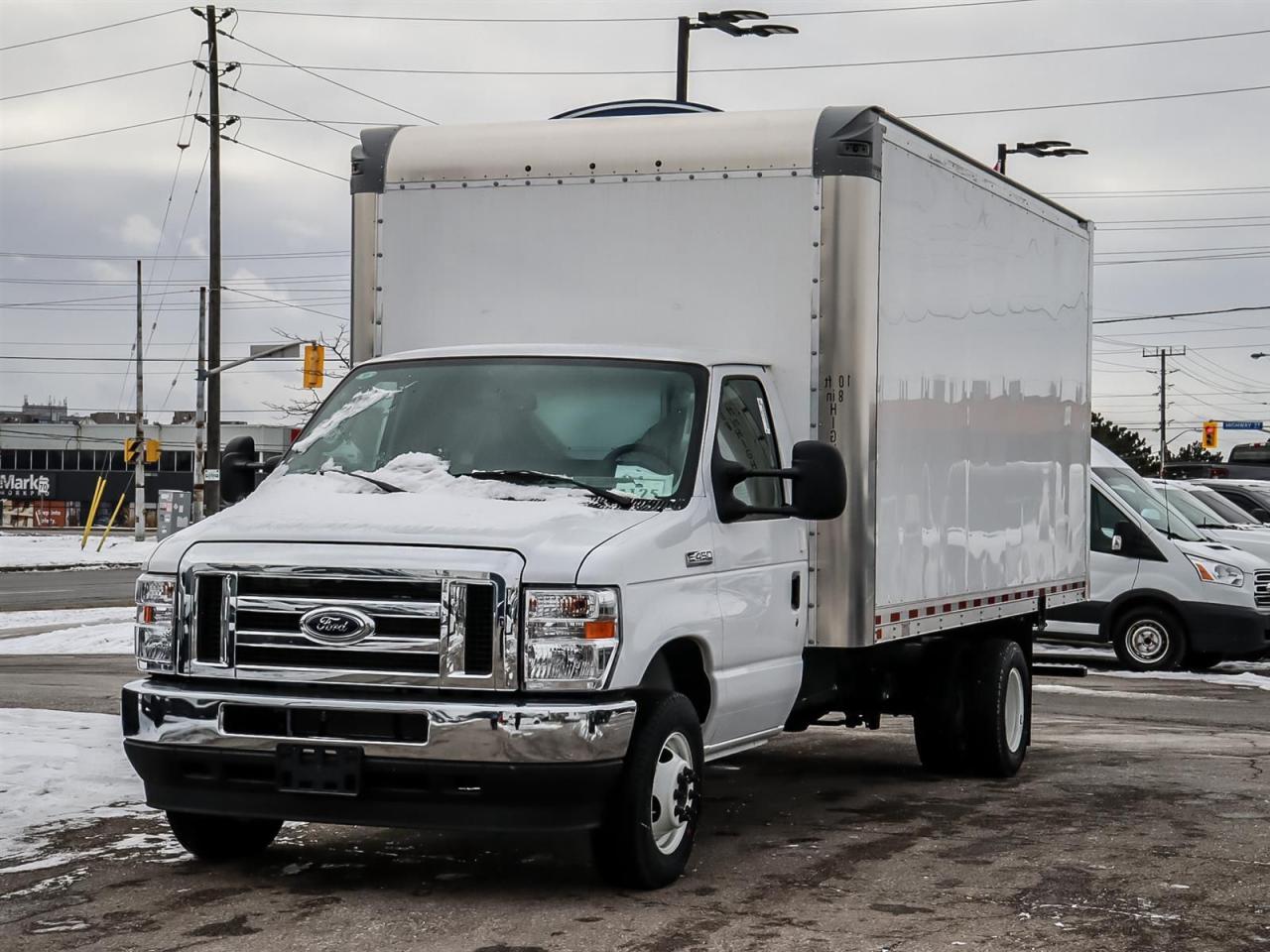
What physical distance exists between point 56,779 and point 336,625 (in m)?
3.63

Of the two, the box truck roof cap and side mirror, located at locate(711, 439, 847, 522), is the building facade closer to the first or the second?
the box truck roof cap

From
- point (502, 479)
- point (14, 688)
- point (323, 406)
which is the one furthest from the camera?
point (14, 688)

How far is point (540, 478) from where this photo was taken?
7465 mm

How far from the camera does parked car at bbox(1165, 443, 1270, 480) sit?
3466 cm

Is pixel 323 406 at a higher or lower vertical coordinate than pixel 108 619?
higher

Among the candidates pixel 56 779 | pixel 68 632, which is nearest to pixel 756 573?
pixel 56 779

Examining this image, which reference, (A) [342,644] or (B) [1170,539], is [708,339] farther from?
(B) [1170,539]

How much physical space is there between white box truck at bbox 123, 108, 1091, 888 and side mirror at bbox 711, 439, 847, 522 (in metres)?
0.01

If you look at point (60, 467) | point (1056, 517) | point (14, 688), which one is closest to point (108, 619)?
point (14, 688)

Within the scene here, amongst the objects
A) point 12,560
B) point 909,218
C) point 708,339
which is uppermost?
point 909,218

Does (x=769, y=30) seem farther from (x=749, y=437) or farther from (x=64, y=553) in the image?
(x=64, y=553)

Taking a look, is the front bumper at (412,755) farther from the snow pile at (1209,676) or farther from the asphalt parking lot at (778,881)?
the snow pile at (1209,676)

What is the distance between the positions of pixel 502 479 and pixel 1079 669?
12006mm

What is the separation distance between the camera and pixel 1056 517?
463 inches
